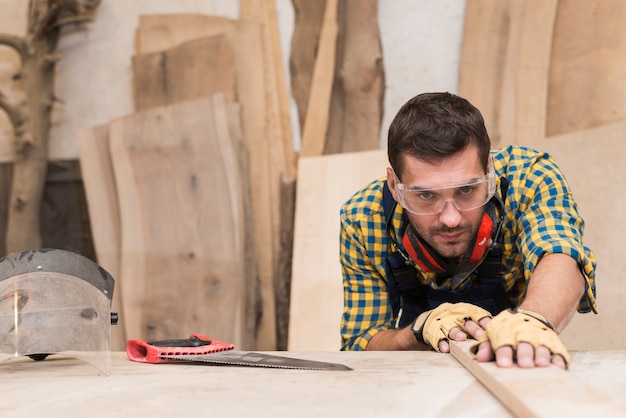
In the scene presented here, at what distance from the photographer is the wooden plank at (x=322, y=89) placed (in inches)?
148

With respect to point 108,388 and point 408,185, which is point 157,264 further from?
point 108,388

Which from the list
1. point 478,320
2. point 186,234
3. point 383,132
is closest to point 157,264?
point 186,234

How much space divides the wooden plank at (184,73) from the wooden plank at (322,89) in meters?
0.45

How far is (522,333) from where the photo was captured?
1.45m

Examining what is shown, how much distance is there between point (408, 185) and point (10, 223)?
9.29 ft

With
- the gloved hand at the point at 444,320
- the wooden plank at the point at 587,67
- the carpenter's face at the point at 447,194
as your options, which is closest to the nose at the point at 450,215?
the carpenter's face at the point at 447,194

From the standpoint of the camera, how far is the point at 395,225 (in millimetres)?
2350

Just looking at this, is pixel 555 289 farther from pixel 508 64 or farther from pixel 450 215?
pixel 508 64

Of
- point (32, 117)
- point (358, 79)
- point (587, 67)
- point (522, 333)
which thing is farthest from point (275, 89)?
point (522, 333)

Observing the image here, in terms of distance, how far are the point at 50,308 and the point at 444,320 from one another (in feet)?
3.11

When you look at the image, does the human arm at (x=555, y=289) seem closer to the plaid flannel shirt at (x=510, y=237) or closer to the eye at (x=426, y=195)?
the plaid flannel shirt at (x=510, y=237)

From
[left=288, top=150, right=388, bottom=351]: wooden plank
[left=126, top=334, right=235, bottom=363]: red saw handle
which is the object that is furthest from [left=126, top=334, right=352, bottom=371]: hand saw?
[left=288, top=150, right=388, bottom=351]: wooden plank

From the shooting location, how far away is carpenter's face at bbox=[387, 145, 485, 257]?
6.75 ft

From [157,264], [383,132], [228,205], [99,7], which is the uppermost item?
[99,7]
